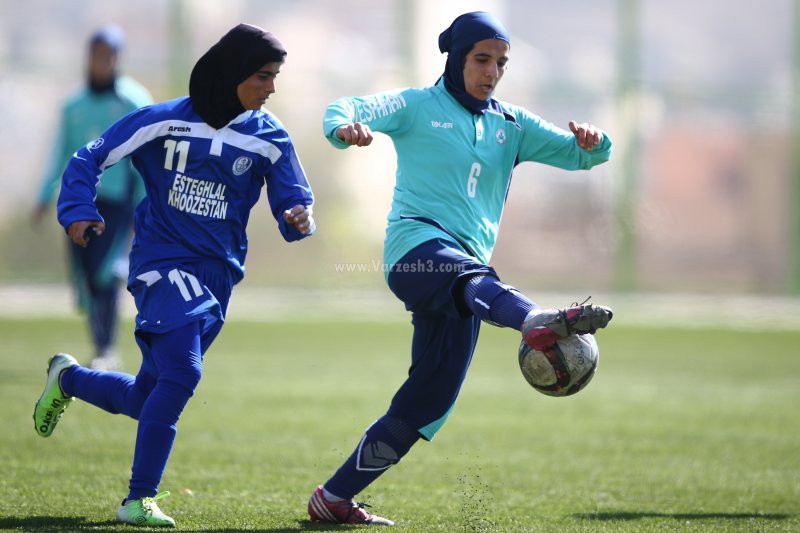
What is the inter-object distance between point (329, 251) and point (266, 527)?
591 inches

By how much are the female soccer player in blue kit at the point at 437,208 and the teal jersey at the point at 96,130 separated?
510 cm

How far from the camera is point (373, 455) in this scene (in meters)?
5.09

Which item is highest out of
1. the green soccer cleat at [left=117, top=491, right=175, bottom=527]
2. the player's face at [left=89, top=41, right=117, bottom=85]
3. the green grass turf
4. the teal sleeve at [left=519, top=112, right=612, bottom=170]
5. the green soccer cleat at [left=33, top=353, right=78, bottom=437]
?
the player's face at [left=89, top=41, right=117, bottom=85]

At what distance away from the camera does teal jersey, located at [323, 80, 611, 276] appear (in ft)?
16.6

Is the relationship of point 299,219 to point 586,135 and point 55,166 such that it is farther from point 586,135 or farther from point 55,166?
point 55,166

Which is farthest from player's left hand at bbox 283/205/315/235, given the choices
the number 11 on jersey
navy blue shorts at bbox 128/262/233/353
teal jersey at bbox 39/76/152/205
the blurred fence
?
the blurred fence

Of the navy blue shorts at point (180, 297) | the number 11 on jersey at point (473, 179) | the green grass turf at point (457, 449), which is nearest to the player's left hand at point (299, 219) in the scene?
the navy blue shorts at point (180, 297)

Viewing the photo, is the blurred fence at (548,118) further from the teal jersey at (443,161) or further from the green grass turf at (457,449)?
the teal jersey at (443,161)

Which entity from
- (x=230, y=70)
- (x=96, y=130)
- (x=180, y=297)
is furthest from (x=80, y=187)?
(x=96, y=130)

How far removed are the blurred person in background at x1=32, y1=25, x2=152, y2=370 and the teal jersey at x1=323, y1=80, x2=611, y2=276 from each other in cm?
509

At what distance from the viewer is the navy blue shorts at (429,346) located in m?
4.88

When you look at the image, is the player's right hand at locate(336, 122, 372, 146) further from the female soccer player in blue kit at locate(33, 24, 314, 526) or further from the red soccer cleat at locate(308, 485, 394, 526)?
the red soccer cleat at locate(308, 485, 394, 526)

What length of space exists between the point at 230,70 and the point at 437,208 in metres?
0.98

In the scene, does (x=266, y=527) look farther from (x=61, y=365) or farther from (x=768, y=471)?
(x=768, y=471)
